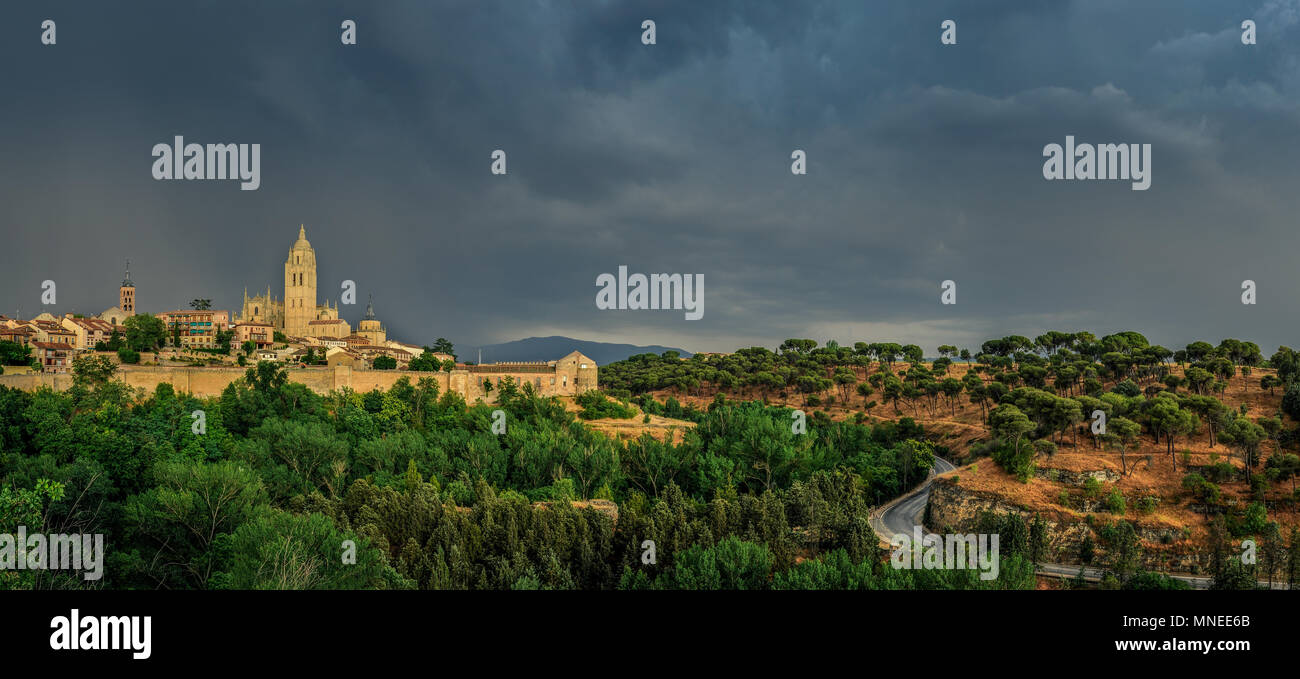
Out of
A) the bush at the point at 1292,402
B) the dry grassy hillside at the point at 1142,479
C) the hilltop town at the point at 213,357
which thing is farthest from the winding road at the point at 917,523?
the hilltop town at the point at 213,357

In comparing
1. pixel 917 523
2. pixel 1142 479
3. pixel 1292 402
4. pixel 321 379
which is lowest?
pixel 917 523

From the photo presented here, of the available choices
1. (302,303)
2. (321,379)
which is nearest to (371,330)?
(302,303)

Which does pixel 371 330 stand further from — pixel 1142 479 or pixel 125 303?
pixel 1142 479

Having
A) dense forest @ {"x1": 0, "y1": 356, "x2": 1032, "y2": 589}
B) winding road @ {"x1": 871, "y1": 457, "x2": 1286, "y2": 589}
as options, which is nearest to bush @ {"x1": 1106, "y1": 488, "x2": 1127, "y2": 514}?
winding road @ {"x1": 871, "y1": 457, "x2": 1286, "y2": 589}

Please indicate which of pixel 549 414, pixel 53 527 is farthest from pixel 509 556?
pixel 549 414

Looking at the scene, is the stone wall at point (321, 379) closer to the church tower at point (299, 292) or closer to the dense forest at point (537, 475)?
the dense forest at point (537, 475)
